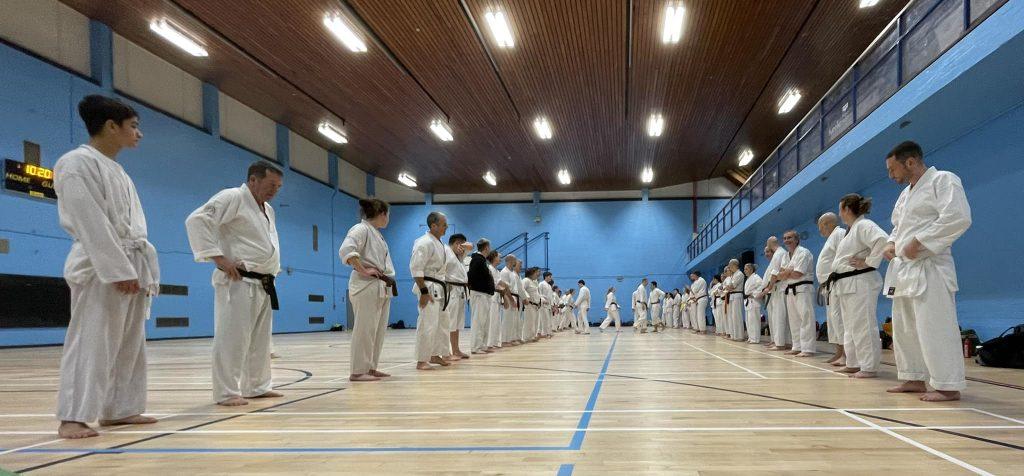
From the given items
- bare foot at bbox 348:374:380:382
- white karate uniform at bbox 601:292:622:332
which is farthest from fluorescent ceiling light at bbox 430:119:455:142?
bare foot at bbox 348:374:380:382

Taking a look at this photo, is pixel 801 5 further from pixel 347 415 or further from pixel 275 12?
pixel 347 415

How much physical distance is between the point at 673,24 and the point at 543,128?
7178mm

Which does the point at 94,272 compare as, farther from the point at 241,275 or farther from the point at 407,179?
the point at 407,179

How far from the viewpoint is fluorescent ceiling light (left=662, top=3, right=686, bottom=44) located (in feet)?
36.1

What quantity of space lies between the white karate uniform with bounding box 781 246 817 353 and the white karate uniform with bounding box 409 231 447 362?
4.53 meters

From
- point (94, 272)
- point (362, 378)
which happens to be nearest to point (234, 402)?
point (94, 272)

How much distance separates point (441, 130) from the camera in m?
18.1

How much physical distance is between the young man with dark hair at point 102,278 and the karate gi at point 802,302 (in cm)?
721

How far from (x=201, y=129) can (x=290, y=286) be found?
19.8ft

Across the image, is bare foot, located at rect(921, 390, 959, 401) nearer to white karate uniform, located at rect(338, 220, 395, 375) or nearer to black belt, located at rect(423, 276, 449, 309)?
white karate uniform, located at rect(338, 220, 395, 375)

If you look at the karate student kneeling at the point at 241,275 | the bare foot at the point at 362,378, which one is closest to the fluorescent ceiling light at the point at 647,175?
the bare foot at the point at 362,378

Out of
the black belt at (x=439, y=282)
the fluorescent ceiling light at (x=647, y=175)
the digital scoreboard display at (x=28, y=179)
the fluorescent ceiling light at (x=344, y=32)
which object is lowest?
the black belt at (x=439, y=282)

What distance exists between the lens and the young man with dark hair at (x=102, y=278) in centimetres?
312

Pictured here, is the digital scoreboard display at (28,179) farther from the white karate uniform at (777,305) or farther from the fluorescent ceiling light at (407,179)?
the fluorescent ceiling light at (407,179)
